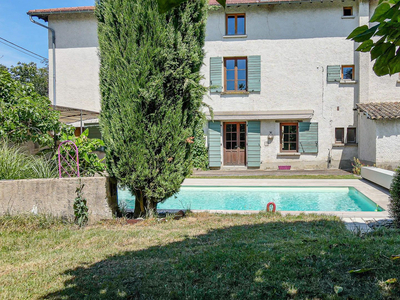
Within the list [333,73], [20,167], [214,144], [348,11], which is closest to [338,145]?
[333,73]

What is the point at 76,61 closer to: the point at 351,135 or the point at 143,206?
the point at 143,206

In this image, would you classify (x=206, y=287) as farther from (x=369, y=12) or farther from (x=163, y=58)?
(x=369, y=12)

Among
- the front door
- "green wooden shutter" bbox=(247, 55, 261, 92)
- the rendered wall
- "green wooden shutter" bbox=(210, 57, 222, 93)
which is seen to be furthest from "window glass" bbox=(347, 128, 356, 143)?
"green wooden shutter" bbox=(210, 57, 222, 93)

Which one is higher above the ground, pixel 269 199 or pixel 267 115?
pixel 267 115

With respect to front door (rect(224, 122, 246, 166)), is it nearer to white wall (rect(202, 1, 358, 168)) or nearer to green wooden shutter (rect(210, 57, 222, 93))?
white wall (rect(202, 1, 358, 168))

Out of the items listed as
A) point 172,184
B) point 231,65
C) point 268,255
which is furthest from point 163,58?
point 231,65

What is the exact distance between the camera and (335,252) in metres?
3.26

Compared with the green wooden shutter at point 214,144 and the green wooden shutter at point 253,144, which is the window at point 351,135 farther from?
the green wooden shutter at point 214,144

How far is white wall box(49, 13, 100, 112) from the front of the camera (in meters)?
16.2

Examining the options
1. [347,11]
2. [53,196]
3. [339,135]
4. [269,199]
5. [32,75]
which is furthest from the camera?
[32,75]

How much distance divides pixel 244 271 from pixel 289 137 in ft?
45.8

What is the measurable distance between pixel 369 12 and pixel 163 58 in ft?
48.1

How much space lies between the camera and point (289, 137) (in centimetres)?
1603


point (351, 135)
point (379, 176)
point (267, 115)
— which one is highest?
point (267, 115)
